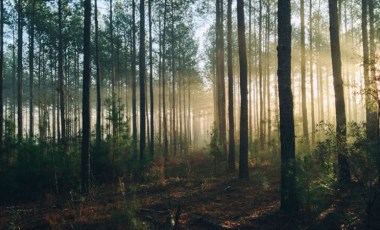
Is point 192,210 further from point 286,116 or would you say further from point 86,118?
point 86,118

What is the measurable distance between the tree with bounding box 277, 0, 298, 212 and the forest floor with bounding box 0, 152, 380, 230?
19.0 inches

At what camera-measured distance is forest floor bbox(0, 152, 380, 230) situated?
7.04 metres

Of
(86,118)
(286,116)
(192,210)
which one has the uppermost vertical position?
(86,118)

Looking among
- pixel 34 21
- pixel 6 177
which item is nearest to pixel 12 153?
pixel 6 177

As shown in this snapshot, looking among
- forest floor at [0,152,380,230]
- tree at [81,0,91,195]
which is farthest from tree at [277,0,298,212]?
tree at [81,0,91,195]

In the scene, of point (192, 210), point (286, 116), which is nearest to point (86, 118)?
point (192, 210)

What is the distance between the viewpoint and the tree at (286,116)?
7.84 m

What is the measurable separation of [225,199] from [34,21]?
21.5 meters

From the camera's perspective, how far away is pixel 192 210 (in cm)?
891

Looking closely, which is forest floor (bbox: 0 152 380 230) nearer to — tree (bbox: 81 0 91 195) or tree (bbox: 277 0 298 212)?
tree (bbox: 277 0 298 212)

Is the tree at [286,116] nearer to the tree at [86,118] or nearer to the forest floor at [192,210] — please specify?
the forest floor at [192,210]

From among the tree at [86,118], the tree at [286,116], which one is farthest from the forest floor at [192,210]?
the tree at [86,118]

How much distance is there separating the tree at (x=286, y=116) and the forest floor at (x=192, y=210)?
0.48m

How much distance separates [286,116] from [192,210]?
372 cm
